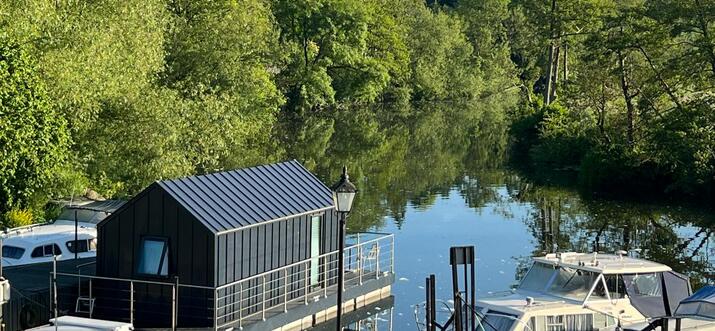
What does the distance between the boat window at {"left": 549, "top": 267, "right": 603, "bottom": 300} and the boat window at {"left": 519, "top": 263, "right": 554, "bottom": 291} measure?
0.76 feet

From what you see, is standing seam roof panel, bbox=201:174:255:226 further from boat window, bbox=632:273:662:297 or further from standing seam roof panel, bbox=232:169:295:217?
boat window, bbox=632:273:662:297

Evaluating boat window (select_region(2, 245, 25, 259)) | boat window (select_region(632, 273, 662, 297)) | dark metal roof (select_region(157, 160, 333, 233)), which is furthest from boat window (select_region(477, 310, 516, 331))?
boat window (select_region(2, 245, 25, 259))

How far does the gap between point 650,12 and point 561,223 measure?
14223 millimetres

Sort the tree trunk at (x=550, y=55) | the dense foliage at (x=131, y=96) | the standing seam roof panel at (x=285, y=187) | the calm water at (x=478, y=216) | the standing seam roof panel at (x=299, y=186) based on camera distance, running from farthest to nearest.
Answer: the tree trunk at (x=550, y=55), the calm water at (x=478, y=216), the dense foliage at (x=131, y=96), the standing seam roof panel at (x=299, y=186), the standing seam roof panel at (x=285, y=187)

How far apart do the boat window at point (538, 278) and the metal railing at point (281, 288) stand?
4.59 meters

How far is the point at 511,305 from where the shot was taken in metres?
25.7

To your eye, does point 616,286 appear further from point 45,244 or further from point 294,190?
point 45,244

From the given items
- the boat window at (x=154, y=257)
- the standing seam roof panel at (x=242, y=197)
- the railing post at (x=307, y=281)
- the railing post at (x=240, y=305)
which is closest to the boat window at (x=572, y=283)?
the railing post at (x=307, y=281)

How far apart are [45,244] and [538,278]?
12.6m

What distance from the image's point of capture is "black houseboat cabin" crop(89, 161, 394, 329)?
988 inches

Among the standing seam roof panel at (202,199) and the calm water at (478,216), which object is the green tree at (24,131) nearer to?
the standing seam roof panel at (202,199)

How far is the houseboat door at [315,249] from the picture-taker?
29.0 meters

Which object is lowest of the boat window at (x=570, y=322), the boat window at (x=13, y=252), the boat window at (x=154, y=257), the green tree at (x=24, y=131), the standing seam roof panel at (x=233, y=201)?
the boat window at (x=570, y=322)

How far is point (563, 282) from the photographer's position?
27.3m
